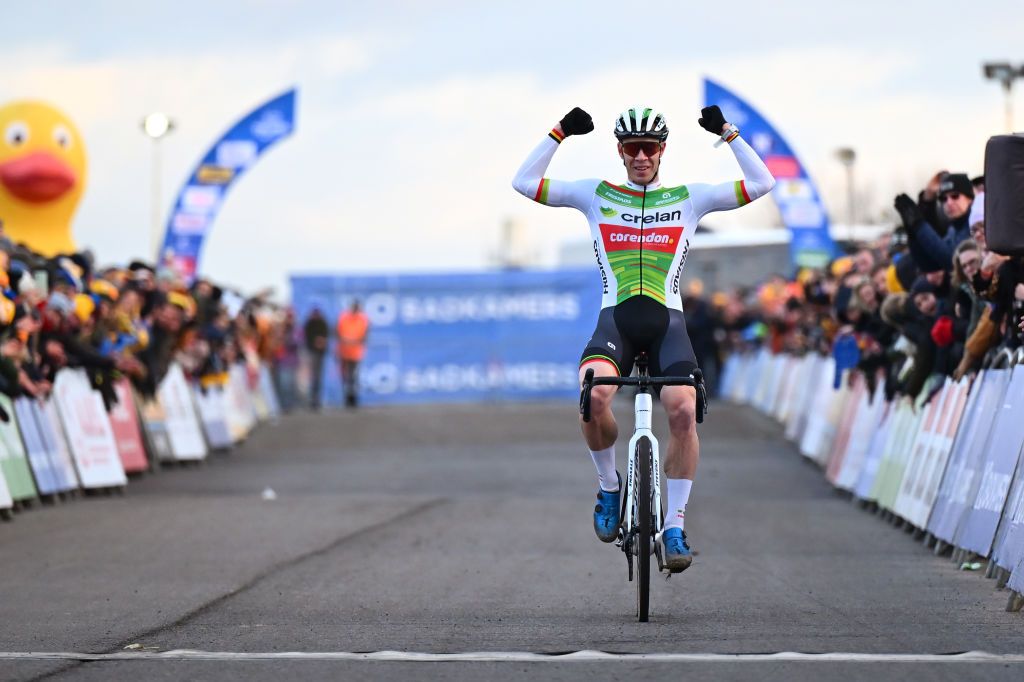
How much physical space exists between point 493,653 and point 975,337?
6215 millimetres

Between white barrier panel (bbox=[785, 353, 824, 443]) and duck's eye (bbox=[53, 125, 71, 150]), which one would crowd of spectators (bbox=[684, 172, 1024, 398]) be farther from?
duck's eye (bbox=[53, 125, 71, 150])

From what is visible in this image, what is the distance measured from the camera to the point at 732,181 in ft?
32.6

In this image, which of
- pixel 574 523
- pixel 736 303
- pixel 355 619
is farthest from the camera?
pixel 736 303

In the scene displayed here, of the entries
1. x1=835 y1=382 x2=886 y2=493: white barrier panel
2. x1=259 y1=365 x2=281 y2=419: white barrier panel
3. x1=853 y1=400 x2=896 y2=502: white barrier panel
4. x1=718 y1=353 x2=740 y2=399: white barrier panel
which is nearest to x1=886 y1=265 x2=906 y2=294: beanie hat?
x1=835 y1=382 x2=886 y2=493: white barrier panel

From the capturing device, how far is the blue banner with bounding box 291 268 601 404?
4172cm

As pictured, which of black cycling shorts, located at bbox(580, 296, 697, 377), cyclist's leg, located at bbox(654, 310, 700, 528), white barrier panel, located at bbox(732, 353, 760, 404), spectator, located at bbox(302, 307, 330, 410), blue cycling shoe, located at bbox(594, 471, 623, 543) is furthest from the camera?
spectator, located at bbox(302, 307, 330, 410)

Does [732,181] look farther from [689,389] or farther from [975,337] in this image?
[975,337]

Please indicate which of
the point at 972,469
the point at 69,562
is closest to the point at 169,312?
the point at 69,562

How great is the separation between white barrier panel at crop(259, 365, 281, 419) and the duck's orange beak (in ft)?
37.2

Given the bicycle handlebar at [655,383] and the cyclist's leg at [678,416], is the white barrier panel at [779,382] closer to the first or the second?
the cyclist's leg at [678,416]

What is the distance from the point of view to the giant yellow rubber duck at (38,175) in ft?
79.2

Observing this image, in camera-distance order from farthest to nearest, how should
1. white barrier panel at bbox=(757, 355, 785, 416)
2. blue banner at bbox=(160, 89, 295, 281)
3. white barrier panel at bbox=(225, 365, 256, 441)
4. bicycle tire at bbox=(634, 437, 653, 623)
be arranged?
1. blue banner at bbox=(160, 89, 295, 281)
2. white barrier panel at bbox=(757, 355, 785, 416)
3. white barrier panel at bbox=(225, 365, 256, 441)
4. bicycle tire at bbox=(634, 437, 653, 623)

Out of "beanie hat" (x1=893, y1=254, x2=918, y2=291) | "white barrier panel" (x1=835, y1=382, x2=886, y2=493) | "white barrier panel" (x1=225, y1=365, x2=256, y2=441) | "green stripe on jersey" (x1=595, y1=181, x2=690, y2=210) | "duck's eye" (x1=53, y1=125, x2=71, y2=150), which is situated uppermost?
"duck's eye" (x1=53, y1=125, x2=71, y2=150)

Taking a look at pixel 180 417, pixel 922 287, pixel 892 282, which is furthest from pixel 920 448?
→ pixel 180 417
